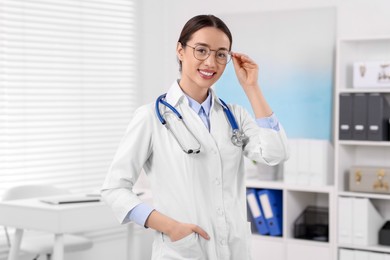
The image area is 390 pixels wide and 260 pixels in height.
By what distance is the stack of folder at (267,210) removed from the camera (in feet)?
15.0

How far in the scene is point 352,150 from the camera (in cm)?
454

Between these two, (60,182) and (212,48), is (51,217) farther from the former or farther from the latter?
(212,48)

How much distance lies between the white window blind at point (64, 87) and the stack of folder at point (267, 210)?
3.75ft

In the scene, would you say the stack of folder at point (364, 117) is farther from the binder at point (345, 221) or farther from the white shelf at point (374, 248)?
the white shelf at point (374, 248)

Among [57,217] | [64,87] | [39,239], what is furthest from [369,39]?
[39,239]

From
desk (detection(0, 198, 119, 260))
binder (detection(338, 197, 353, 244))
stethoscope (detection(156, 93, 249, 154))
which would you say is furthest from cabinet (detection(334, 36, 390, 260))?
stethoscope (detection(156, 93, 249, 154))

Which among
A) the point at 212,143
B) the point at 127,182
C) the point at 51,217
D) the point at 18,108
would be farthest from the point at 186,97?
the point at 18,108

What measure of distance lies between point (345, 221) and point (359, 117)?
2.12 ft

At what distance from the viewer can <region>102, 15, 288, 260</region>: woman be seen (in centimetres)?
191

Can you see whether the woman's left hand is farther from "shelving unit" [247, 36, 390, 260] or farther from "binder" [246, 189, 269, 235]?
"binder" [246, 189, 269, 235]

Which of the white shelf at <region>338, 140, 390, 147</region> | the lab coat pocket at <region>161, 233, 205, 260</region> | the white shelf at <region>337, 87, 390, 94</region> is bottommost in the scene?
the lab coat pocket at <region>161, 233, 205, 260</region>

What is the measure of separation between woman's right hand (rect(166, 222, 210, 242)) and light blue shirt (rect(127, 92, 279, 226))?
0.08 m

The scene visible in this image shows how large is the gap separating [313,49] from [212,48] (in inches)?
114

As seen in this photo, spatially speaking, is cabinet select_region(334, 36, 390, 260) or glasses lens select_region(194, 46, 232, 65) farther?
cabinet select_region(334, 36, 390, 260)
